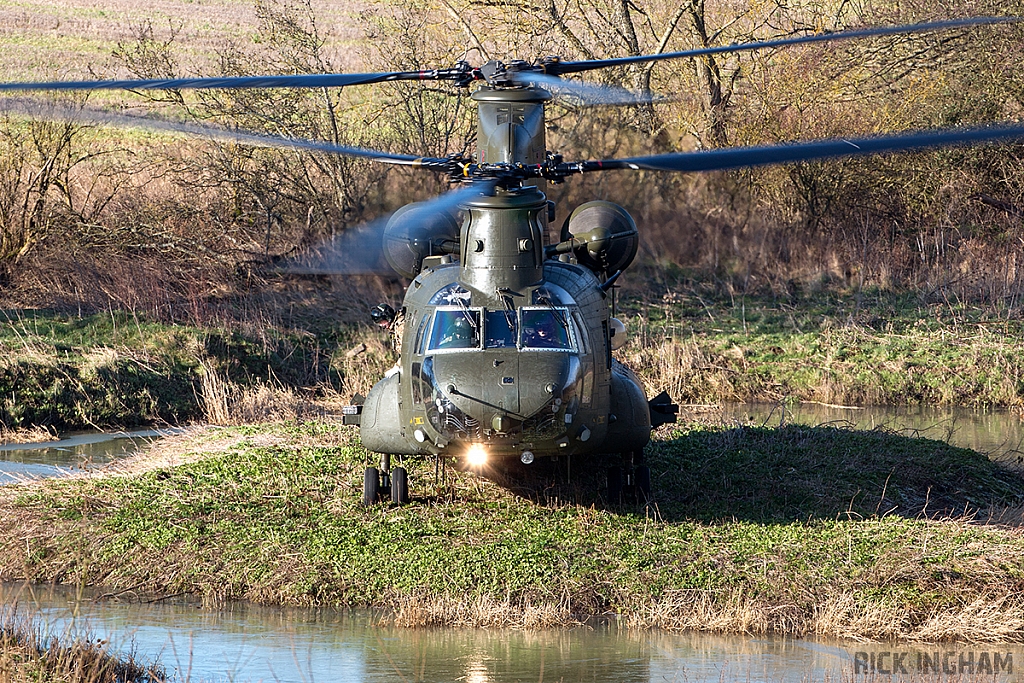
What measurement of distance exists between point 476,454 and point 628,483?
7.17 ft

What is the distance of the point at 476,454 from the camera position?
37.6 feet

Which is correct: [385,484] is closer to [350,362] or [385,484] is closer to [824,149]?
[824,149]

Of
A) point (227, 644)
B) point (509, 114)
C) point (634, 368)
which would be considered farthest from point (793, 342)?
point (227, 644)

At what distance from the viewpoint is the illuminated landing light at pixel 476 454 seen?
11305mm

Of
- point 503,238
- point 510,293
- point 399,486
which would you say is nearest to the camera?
point 510,293

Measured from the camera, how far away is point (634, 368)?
20672 millimetres

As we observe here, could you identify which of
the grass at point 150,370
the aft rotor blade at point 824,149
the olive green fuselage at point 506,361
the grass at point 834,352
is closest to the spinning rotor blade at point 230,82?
the olive green fuselage at point 506,361

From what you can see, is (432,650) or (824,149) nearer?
(824,149)

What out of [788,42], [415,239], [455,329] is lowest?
[455,329]

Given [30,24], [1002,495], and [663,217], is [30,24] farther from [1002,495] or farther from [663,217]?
[1002,495]

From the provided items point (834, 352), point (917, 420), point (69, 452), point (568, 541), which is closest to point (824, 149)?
point (568, 541)

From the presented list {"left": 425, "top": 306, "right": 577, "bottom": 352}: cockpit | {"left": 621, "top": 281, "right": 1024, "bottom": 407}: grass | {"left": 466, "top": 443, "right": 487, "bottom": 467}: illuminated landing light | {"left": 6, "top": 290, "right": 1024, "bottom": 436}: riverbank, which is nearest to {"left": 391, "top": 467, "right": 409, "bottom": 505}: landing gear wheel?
{"left": 466, "top": 443, "right": 487, "bottom": 467}: illuminated landing light

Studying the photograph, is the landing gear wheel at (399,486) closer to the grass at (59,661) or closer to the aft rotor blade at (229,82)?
the grass at (59,661)

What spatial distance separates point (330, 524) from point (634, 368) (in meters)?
9.20
